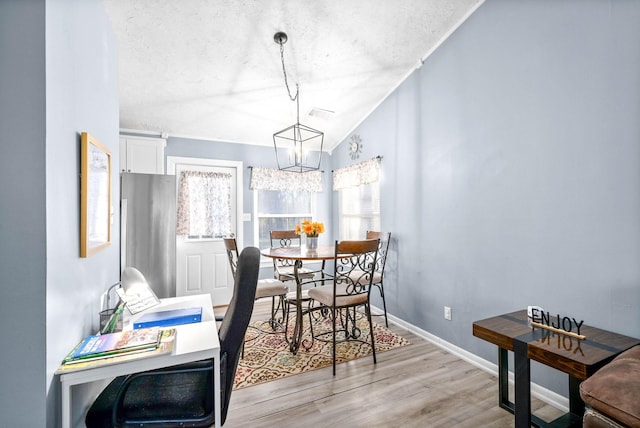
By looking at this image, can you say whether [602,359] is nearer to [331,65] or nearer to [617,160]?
[617,160]

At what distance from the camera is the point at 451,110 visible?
2.59 meters

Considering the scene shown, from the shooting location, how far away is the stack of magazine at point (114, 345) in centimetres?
108

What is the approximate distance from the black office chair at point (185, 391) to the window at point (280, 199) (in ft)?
10.5

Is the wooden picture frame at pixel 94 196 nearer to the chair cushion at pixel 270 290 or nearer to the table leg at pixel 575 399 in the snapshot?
the chair cushion at pixel 270 290

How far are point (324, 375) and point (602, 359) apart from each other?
1.68 m

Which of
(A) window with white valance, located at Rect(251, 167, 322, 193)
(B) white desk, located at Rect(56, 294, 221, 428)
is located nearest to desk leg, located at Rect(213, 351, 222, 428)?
(B) white desk, located at Rect(56, 294, 221, 428)

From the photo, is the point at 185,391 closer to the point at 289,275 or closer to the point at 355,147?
the point at 289,275

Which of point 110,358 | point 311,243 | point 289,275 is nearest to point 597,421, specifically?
point 110,358

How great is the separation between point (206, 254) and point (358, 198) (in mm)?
2289

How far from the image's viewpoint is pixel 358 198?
421 cm

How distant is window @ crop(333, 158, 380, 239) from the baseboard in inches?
45.5

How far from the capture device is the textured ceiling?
2.20 metres
